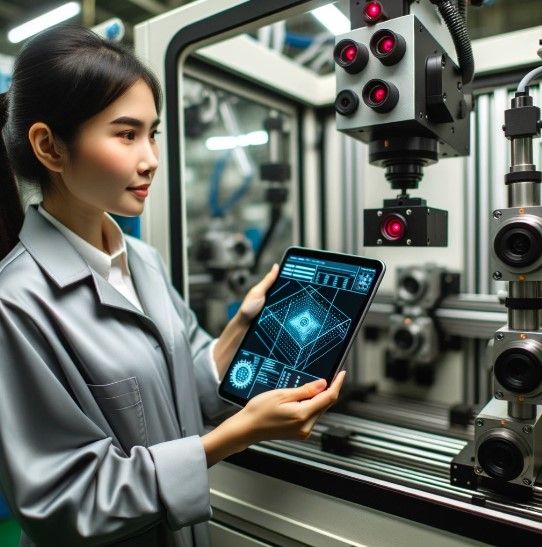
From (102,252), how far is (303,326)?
0.43m

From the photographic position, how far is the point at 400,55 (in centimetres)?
Result: 87

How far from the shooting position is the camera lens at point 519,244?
2.62ft

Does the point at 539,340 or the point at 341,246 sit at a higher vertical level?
the point at 341,246

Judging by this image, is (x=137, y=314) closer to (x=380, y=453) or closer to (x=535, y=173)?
(x=380, y=453)

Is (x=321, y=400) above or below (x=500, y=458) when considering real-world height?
Answer: above

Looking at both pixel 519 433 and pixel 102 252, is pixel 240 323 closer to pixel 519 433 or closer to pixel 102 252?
pixel 102 252

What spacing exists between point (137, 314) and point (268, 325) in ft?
0.87

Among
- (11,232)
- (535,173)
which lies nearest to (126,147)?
(11,232)

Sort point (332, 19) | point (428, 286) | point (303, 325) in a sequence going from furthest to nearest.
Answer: point (428, 286) < point (332, 19) < point (303, 325)

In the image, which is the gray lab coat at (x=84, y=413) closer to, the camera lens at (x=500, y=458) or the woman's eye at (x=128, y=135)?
the woman's eye at (x=128, y=135)

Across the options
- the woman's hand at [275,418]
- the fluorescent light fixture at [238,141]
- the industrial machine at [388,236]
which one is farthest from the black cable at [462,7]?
the fluorescent light fixture at [238,141]

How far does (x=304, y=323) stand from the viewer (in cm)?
98

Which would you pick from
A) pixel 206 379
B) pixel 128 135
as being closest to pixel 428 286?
pixel 206 379

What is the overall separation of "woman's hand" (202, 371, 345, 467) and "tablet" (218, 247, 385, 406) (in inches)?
2.6
